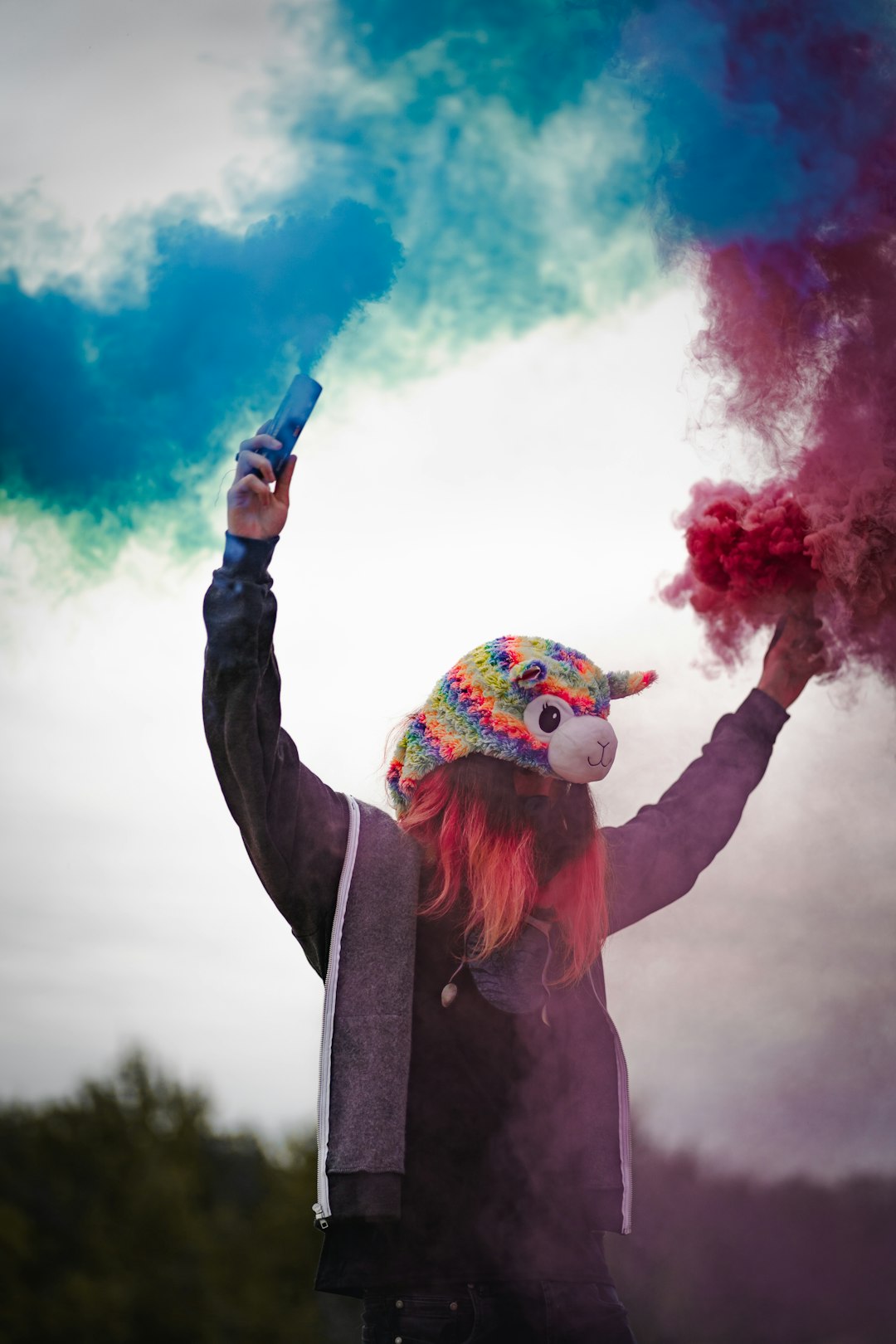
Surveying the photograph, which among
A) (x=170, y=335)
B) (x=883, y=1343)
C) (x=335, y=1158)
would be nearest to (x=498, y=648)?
(x=335, y=1158)

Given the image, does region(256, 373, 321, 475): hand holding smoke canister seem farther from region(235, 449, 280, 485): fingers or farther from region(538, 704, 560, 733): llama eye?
region(538, 704, 560, 733): llama eye

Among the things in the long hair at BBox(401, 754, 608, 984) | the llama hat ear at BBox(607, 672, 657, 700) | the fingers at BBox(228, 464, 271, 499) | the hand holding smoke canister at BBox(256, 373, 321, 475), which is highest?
the hand holding smoke canister at BBox(256, 373, 321, 475)

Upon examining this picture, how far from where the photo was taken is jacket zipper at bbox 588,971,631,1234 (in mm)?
2195

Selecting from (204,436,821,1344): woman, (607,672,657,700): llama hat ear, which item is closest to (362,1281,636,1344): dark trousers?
(204,436,821,1344): woman

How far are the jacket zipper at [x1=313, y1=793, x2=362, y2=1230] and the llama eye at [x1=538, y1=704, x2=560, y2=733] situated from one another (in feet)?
1.29

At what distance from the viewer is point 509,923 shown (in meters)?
2.22

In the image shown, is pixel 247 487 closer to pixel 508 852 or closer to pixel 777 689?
pixel 508 852

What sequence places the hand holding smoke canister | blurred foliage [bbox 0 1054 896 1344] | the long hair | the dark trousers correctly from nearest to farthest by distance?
the dark trousers < the hand holding smoke canister < the long hair < blurred foliage [bbox 0 1054 896 1344]

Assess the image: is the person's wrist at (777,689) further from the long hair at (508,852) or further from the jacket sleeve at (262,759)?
the jacket sleeve at (262,759)

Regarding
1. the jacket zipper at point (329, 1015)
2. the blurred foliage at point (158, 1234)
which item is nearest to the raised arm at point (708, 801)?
the jacket zipper at point (329, 1015)

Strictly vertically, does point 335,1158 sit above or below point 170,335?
below

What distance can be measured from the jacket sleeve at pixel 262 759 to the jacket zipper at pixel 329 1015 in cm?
3

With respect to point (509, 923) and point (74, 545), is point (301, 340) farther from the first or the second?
point (509, 923)

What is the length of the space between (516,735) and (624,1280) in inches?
88.5
